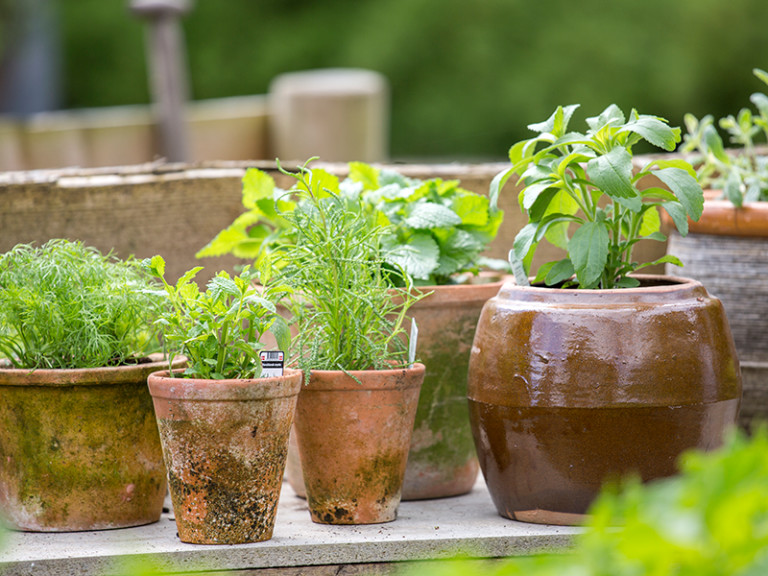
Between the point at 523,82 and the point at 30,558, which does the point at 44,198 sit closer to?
the point at 30,558

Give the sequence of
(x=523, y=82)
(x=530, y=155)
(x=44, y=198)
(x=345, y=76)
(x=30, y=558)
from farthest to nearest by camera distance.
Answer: (x=523, y=82) < (x=345, y=76) < (x=44, y=198) < (x=530, y=155) < (x=30, y=558)

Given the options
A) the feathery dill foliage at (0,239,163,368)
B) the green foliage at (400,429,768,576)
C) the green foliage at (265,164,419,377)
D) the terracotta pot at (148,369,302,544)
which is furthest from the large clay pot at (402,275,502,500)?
the green foliage at (400,429,768,576)

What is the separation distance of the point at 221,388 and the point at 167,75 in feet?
16.7

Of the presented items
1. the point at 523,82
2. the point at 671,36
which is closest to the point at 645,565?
the point at 523,82

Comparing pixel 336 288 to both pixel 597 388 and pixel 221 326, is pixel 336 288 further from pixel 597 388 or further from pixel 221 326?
pixel 597 388

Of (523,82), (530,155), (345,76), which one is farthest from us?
(523,82)

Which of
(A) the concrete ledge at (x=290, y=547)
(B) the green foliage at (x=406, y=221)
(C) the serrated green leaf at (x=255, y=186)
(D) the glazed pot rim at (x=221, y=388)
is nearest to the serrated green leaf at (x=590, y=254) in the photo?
(B) the green foliage at (x=406, y=221)

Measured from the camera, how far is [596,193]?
205cm

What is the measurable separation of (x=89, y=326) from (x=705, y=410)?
1.22 meters

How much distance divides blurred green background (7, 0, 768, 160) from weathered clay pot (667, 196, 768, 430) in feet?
36.7

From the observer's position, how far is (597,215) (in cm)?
201

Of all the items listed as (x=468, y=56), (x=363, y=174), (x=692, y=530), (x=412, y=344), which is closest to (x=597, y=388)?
(x=412, y=344)

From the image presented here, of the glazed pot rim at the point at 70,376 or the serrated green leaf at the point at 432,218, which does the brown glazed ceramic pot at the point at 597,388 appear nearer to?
the serrated green leaf at the point at 432,218

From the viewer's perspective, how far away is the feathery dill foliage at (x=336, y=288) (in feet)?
6.44
